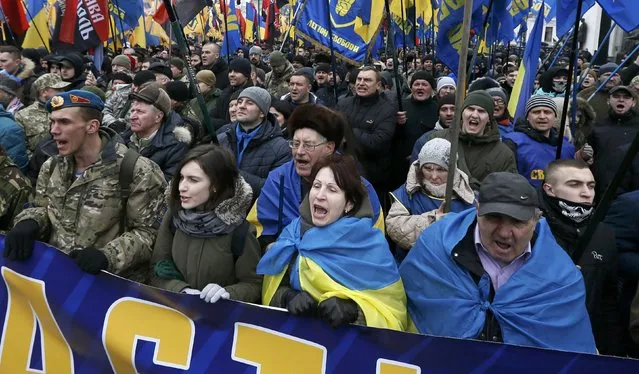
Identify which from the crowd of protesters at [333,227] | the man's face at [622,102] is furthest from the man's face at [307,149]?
the man's face at [622,102]

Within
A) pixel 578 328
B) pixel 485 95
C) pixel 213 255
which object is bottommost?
pixel 578 328

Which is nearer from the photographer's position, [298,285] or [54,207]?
[298,285]

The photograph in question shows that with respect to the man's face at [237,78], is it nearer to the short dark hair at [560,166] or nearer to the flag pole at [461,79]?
the flag pole at [461,79]

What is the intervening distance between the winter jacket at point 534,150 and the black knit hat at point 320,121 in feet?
6.22

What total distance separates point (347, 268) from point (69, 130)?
1.58m

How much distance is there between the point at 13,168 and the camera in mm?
3555

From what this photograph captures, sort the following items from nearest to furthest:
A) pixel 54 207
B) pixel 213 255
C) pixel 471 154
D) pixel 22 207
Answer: pixel 213 255 < pixel 54 207 < pixel 22 207 < pixel 471 154

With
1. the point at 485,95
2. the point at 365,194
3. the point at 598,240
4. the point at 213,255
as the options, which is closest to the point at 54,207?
the point at 213,255

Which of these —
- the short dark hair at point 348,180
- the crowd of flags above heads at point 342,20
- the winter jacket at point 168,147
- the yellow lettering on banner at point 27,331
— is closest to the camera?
the short dark hair at point 348,180

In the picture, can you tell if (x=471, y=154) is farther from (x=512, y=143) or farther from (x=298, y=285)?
(x=298, y=285)

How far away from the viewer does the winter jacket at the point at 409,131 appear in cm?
616

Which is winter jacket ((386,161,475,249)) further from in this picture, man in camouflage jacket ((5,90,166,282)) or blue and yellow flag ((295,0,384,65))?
blue and yellow flag ((295,0,384,65))

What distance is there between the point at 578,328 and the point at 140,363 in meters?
1.91

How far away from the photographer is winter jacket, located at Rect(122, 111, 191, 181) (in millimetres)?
4164
